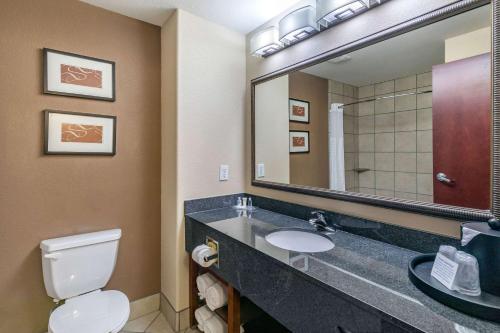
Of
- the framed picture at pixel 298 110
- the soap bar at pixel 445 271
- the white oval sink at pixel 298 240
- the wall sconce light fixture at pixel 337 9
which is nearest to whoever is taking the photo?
the soap bar at pixel 445 271

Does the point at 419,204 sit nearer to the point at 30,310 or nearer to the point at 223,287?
the point at 223,287

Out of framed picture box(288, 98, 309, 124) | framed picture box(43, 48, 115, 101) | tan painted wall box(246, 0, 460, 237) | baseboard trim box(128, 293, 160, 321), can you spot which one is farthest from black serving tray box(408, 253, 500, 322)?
framed picture box(43, 48, 115, 101)

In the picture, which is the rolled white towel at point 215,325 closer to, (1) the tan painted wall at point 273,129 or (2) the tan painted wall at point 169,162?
(2) the tan painted wall at point 169,162

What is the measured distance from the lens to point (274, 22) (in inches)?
73.7

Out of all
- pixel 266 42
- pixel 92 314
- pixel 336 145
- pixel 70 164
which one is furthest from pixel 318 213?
pixel 70 164

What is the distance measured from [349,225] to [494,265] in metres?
0.69

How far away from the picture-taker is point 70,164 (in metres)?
1.71

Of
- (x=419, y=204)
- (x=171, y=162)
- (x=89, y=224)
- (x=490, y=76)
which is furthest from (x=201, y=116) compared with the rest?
(x=490, y=76)

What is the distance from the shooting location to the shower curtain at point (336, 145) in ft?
4.99

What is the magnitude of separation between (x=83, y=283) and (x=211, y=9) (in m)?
2.04

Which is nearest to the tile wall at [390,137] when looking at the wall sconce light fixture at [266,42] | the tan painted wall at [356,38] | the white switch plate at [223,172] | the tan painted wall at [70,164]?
the tan painted wall at [356,38]

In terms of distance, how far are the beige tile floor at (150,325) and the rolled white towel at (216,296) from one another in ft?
1.61

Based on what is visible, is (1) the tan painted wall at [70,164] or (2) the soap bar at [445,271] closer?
(2) the soap bar at [445,271]

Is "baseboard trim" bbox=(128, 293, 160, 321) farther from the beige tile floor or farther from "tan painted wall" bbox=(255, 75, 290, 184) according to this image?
"tan painted wall" bbox=(255, 75, 290, 184)
